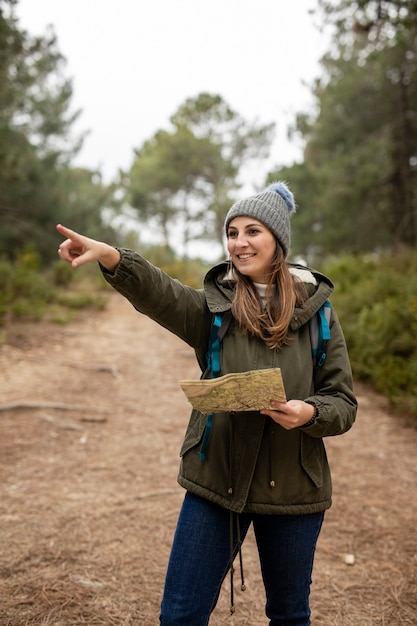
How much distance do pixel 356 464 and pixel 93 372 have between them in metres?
4.10

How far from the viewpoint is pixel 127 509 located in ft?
12.0

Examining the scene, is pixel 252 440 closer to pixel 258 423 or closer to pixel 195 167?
pixel 258 423

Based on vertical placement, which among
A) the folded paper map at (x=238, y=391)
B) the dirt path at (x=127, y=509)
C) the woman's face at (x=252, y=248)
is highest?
the woman's face at (x=252, y=248)

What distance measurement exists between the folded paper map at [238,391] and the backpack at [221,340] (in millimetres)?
179

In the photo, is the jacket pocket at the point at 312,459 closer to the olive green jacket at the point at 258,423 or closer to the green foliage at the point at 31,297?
the olive green jacket at the point at 258,423

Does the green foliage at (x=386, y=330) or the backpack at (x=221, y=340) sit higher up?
the green foliage at (x=386, y=330)

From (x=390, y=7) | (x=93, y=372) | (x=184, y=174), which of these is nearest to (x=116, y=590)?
(x=93, y=372)

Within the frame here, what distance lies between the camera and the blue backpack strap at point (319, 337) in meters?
1.79

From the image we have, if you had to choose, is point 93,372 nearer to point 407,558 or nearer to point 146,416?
point 146,416

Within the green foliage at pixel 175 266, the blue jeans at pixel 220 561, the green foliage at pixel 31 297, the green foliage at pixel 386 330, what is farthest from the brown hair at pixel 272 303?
the green foliage at pixel 175 266

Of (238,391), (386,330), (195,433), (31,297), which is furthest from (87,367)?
(238,391)

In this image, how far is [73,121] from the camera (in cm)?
1892

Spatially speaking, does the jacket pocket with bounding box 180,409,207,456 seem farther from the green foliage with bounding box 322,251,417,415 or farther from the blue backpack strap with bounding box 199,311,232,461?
the green foliage with bounding box 322,251,417,415

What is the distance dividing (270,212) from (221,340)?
1.73ft
